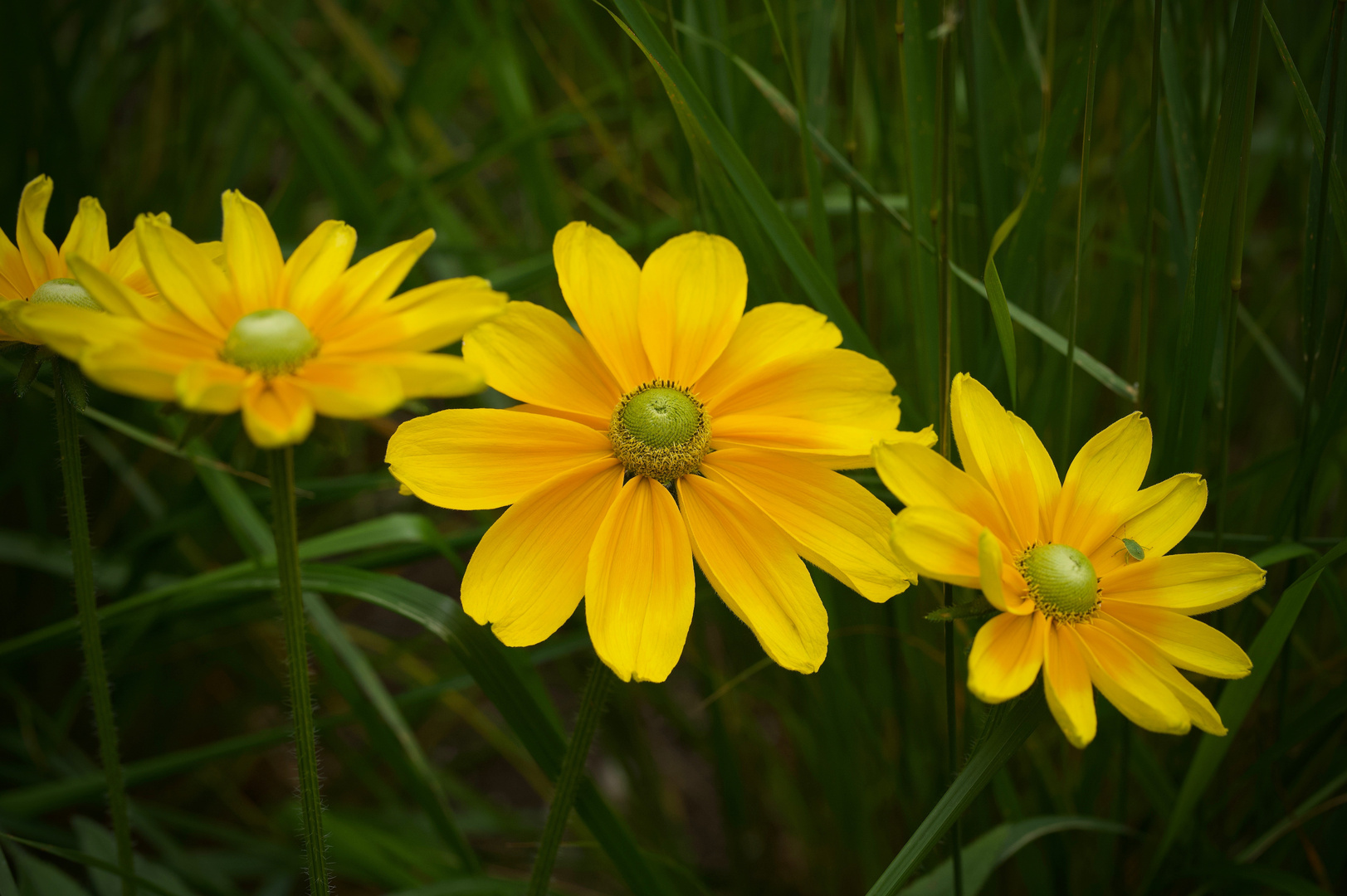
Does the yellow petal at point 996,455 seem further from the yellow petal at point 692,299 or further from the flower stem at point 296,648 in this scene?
the flower stem at point 296,648

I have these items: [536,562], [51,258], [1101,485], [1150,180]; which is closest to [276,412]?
[536,562]

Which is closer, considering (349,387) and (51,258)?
(349,387)

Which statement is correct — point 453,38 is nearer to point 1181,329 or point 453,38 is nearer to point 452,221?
point 452,221

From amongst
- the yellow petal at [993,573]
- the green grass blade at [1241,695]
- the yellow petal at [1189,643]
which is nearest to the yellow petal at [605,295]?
the yellow petal at [993,573]

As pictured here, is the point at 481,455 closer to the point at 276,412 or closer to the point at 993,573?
the point at 276,412

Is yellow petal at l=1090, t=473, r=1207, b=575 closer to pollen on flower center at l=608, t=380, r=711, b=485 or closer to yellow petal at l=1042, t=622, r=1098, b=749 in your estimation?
yellow petal at l=1042, t=622, r=1098, b=749
